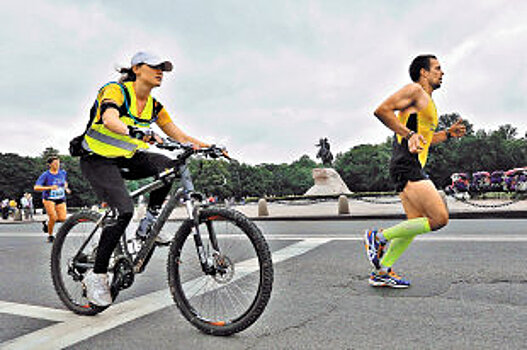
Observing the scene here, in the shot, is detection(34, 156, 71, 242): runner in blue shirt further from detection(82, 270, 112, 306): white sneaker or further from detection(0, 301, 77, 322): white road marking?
detection(82, 270, 112, 306): white sneaker

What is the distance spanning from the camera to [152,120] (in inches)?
137

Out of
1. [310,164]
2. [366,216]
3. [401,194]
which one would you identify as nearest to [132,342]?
[401,194]

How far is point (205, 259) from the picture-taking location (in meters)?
3.01

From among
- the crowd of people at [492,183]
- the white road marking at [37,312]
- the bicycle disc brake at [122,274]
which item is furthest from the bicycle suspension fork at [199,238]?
the crowd of people at [492,183]

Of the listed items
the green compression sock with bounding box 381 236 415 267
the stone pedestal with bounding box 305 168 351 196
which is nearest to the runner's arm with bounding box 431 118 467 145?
the green compression sock with bounding box 381 236 415 267

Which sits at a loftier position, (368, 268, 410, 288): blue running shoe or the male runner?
the male runner

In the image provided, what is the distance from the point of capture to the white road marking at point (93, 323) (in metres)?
2.88

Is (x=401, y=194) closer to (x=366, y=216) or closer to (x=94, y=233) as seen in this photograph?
(x=94, y=233)

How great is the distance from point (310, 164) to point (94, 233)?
5098 inches

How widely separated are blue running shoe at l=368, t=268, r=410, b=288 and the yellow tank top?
105 centimetres

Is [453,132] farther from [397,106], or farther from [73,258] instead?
[73,258]

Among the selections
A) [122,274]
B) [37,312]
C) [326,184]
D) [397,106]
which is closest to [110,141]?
[122,274]

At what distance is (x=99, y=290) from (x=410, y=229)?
260 cm

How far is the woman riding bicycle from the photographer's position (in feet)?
10.6
